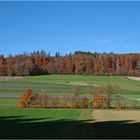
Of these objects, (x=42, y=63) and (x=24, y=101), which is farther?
(x=42, y=63)

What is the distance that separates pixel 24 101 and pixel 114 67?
306ft

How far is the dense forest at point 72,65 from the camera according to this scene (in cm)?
15250

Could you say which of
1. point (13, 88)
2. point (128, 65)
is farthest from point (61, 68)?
point (13, 88)

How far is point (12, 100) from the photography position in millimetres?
81938

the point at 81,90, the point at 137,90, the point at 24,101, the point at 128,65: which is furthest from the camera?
the point at 128,65

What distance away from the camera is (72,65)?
16712cm

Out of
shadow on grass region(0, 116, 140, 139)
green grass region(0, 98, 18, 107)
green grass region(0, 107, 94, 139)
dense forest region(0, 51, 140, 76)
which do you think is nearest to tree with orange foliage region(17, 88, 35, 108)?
green grass region(0, 98, 18, 107)

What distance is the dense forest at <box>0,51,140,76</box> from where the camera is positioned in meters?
152

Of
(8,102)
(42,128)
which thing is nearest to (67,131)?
(42,128)

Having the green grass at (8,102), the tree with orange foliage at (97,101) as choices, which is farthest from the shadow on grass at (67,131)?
the tree with orange foliage at (97,101)

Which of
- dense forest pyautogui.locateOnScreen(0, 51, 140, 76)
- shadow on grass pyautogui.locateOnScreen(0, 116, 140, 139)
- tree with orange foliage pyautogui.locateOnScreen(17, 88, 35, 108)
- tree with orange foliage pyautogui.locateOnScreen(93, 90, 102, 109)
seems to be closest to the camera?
shadow on grass pyautogui.locateOnScreen(0, 116, 140, 139)

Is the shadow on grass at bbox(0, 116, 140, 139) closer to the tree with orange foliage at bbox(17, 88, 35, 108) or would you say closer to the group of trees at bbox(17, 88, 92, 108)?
the tree with orange foliage at bbox(17, 88, 35, 108)

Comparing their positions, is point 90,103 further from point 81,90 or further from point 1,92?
point 1,92

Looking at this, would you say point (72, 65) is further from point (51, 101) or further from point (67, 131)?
point (67, 131)
